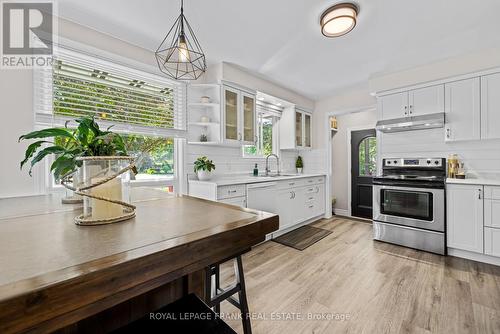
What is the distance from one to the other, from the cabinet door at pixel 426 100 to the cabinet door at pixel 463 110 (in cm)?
7

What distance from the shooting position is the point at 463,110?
113 inches

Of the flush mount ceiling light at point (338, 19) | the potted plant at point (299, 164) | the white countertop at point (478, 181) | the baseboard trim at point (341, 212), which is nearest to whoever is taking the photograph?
the flush mount ceiling light at point (338, 19)

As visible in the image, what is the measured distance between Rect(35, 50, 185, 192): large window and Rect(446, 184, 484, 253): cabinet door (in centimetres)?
348

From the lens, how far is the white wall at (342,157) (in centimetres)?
479

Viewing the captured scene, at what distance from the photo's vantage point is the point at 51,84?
1987mm

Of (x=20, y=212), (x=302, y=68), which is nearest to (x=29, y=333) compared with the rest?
(x=20, y=212)

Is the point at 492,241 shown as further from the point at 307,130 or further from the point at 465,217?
the point at 307,130

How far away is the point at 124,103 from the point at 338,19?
236 centimetres

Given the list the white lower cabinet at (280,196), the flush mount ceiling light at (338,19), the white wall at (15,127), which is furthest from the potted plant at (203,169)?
the flush mount ceiling light at (338,19)

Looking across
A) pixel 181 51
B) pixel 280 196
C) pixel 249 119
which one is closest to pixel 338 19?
pixel 181 51

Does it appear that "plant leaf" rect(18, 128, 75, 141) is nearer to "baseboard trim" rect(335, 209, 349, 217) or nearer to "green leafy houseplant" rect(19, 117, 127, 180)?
"green leafy houseplant" rect(19, 117, 127, 180)

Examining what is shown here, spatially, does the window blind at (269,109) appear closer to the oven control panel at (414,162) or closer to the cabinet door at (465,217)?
the oven control panel at (414,162)

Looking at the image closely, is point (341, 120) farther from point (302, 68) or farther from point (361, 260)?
point (361, 260)

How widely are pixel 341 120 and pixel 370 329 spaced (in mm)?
4243
